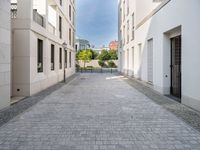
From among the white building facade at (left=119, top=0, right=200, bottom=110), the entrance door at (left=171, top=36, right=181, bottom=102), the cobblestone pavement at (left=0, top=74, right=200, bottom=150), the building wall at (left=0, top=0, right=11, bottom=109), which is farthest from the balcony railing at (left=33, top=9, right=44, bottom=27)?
the entrance door at (left=171, top=36, right=181, bottom=102)

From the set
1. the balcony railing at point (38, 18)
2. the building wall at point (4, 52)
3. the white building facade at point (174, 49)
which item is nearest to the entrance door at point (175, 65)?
the white building facade at point (174, 49)

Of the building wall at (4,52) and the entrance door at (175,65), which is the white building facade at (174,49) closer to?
the entrance door at (175,65)

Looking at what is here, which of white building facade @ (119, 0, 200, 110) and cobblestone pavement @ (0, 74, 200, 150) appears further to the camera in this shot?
white building facade @ (119, 0, 200, 110)

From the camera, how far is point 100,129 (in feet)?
20.3

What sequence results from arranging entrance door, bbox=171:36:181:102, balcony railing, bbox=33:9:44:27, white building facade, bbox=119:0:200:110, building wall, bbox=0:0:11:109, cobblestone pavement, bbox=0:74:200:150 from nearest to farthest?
1. cobblestone pavement, bbox=0:74:200:150
2. white building facade, bbox=119:0:200:110
3. building wall, bbox=0:0:11:109
4. entrance door, bbox=171:36:181:102
5. balcony railing, bbox=33:9:44:27

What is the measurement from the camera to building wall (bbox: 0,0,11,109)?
8672mm

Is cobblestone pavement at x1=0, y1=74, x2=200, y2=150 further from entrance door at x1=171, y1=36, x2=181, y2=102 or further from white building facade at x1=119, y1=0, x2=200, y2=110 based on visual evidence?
entrance door at x1=171, y1=36, x2=181, y2=102

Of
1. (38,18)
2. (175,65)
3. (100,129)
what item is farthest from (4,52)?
(175,65)

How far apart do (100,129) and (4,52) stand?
15.3 feet

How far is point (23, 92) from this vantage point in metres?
11.9

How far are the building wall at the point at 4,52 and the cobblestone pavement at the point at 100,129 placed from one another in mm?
1026

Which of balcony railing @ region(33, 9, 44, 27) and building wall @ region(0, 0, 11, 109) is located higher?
balcony railing @ region(33, 9, 44, 27)

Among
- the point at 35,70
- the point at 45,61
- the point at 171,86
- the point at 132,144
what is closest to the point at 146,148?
the point at 132,144

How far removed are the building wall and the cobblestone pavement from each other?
103cm
